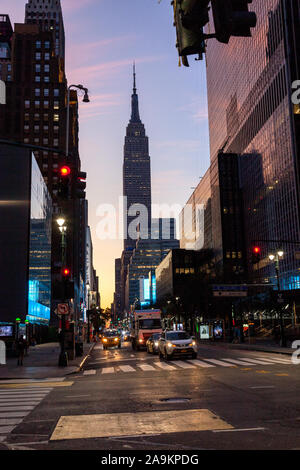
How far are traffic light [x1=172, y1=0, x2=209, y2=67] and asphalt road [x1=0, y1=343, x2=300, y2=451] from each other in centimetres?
566

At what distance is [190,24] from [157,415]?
26.3ft

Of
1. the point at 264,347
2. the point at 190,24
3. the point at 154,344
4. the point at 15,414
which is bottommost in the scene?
the point at 264,347

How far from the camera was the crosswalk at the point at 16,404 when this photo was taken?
9.52 meters

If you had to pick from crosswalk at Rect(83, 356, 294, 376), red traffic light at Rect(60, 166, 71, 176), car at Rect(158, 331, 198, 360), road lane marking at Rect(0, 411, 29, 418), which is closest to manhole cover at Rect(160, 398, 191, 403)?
road lane marking at Rect(0, 411, 29, 418)

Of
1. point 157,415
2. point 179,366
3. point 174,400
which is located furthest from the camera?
point 179,366

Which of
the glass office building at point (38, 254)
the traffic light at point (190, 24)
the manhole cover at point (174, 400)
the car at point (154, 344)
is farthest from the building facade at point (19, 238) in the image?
the traffic light at point (190, 24)

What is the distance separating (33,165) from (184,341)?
2048 inches

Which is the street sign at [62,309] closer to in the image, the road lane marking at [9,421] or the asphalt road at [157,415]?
the asphalt road at [157,415]

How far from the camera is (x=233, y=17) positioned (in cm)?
461

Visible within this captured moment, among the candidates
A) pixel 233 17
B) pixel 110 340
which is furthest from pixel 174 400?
pixel 110 340

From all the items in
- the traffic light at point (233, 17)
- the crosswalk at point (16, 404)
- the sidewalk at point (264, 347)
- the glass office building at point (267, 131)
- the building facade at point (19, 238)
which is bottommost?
the sidewalk at point (264, 347)

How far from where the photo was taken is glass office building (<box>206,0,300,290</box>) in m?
91.5

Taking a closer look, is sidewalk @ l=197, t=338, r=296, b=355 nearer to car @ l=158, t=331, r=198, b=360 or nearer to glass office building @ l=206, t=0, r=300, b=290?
car @ l=158, t=331, r=198, b=360

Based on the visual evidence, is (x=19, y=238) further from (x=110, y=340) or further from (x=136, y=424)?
(x=136, y=424)
